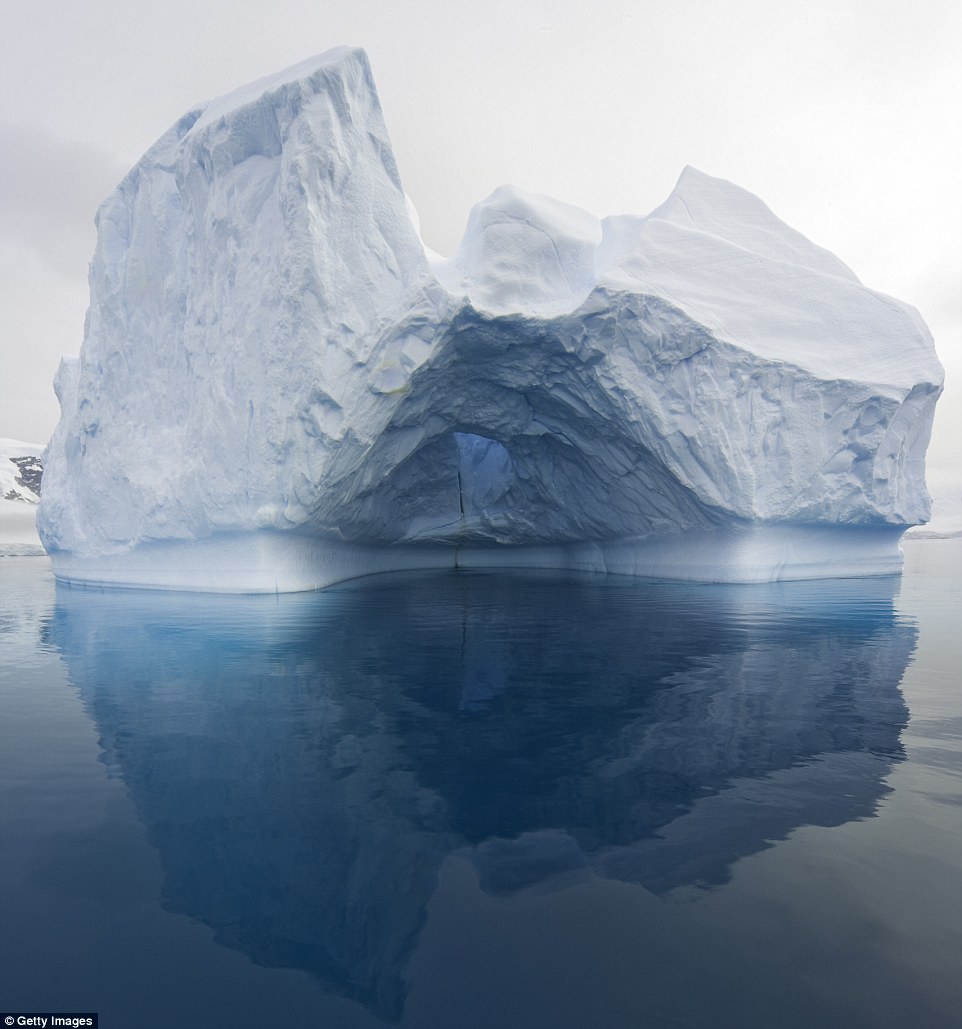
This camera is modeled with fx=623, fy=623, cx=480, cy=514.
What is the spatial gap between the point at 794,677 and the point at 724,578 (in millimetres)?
8450

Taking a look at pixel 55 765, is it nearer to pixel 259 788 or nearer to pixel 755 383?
pixel 259 788

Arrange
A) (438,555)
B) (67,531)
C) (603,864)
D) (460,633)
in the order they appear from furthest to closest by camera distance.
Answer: (438,555) < (67,531) < (460,633) < (603,864)

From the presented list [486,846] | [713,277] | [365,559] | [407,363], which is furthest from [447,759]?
[365,559]

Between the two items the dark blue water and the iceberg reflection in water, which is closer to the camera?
the dark blue water

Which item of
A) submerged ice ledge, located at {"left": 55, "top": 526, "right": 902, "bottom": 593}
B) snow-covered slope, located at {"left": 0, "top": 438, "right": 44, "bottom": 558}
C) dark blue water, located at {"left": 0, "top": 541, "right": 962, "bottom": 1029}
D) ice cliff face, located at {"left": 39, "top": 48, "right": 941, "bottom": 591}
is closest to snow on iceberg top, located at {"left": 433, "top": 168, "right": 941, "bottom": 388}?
ice cliff face, located at {"left": 39, "top": 48, "right": 941, "bottom": 591}

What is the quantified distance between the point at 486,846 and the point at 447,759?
0.87 metres

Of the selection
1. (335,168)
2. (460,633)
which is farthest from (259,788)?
(335,168)

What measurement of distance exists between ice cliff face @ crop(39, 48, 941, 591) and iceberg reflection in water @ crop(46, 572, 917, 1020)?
15.6ft

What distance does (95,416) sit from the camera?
13.1m

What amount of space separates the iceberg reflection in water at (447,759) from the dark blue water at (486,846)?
2 centimetres

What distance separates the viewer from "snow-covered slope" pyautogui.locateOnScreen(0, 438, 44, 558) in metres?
32.4

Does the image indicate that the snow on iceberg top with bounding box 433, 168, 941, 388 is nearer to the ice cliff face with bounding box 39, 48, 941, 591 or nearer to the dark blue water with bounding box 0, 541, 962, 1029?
the ice cliff face with bounding box 39, 48, 941, 591

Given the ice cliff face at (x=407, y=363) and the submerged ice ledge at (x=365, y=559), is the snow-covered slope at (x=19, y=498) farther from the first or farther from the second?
the ice cliff face at (x=407, y=363)

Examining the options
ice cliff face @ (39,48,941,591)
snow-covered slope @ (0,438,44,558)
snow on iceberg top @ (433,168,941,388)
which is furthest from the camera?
snow-covered slope @ (0,438,44,558)
